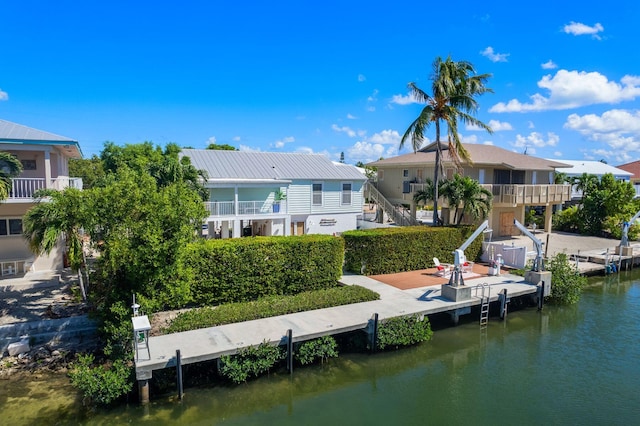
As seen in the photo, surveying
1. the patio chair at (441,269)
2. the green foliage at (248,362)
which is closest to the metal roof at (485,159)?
the patio chair at (441,269)

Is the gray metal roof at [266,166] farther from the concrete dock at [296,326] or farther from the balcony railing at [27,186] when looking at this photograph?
the concrete dock at [296,326]

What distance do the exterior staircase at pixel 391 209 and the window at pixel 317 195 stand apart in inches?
176

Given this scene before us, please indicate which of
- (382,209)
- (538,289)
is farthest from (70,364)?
(382,209)

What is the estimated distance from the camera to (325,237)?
19.4m

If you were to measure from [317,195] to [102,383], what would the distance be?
2022 centimetres

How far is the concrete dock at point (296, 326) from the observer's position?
1237 centimetres

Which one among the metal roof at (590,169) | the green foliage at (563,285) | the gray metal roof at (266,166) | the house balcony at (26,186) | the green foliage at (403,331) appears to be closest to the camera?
the green foliage at (403,331)

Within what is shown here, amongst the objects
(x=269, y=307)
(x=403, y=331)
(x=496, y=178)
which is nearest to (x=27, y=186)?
(x=269, y=307)

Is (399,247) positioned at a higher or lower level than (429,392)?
higher

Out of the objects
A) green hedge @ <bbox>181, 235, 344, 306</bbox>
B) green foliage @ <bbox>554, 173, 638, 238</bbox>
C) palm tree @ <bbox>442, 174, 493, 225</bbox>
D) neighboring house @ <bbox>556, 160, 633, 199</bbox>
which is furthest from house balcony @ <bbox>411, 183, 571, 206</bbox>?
neighboring house @ <bbox>556, 160, 633, 199</bbox>

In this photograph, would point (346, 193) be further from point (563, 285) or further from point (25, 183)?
point (25, 183)

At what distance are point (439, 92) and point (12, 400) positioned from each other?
76.0 feet

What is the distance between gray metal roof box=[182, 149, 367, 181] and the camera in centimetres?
2820

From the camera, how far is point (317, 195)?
30.1m
